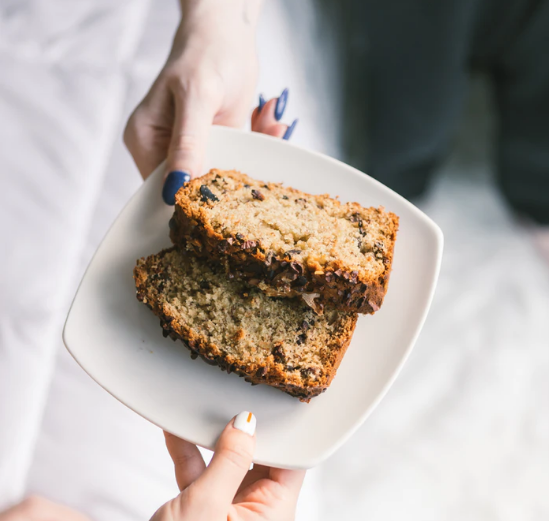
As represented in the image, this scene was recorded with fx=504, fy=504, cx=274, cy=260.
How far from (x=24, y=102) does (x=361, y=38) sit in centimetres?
147

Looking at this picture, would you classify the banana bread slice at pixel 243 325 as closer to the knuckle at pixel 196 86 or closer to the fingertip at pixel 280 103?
the knuckle at pixel 196 86

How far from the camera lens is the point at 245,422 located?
41.9 inches

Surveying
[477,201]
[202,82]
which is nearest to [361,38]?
[477,201]

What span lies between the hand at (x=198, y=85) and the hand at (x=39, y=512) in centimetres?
104

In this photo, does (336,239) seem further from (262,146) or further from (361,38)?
(361,38)

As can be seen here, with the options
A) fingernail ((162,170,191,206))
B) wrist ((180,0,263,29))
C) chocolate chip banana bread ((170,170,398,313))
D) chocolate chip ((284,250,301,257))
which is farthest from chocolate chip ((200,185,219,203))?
wrist ((180,0,263,29))

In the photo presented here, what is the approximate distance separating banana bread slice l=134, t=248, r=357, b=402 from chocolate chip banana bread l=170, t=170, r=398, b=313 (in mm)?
71

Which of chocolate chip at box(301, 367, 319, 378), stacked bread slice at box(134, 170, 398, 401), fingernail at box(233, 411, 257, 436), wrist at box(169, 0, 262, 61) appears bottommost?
fingernail at box(233, 411, 257, 436)

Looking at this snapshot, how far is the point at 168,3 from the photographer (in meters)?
2.13

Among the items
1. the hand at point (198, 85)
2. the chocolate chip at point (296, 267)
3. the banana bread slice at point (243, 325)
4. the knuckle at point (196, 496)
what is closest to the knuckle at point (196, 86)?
the hand at point (198, 85)

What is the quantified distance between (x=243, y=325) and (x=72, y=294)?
0.95m

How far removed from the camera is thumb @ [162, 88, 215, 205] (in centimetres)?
125

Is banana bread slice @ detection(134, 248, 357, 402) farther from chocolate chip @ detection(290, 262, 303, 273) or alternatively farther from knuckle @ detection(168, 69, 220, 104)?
knuckle @ detection(168, 69, 220, 104)

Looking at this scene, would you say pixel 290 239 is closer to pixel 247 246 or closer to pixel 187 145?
pixel 247 246
